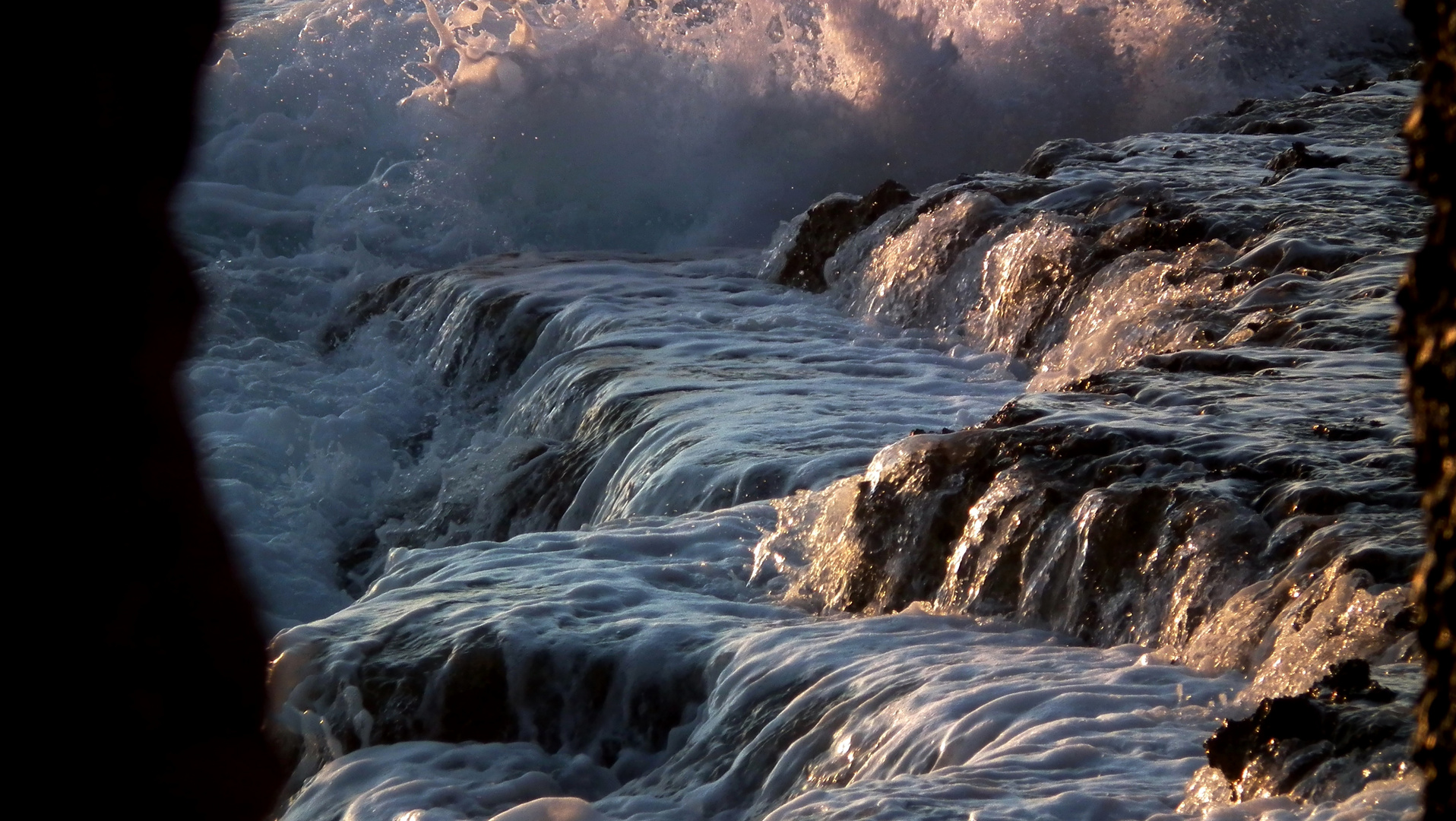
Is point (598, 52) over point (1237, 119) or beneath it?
over

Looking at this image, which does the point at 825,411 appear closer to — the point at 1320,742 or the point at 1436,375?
the point at 1320,742

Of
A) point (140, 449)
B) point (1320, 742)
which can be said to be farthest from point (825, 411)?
point (140, 449)

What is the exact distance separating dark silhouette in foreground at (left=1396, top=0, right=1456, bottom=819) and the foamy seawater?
1685mm

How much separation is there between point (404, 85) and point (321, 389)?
267 inches

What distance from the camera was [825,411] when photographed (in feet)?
23.1

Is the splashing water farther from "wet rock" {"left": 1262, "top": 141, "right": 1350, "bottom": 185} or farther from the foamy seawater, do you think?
"wet rock" {"left": 1262, "top": 141, "right": 1350, "bottom": 185}

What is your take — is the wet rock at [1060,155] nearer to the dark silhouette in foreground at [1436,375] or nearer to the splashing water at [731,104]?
the splashing water at [731,104]

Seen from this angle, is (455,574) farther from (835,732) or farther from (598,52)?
(598,52)

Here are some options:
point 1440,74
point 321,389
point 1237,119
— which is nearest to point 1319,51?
point 1237,119

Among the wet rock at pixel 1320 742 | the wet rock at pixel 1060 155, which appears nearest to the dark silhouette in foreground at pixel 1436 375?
the wet rock at pixel 1320 742

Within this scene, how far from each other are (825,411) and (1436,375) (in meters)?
6.07

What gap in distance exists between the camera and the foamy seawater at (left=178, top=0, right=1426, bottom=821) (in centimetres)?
362

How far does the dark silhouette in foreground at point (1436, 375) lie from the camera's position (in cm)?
95

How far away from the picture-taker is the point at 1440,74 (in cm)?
97
